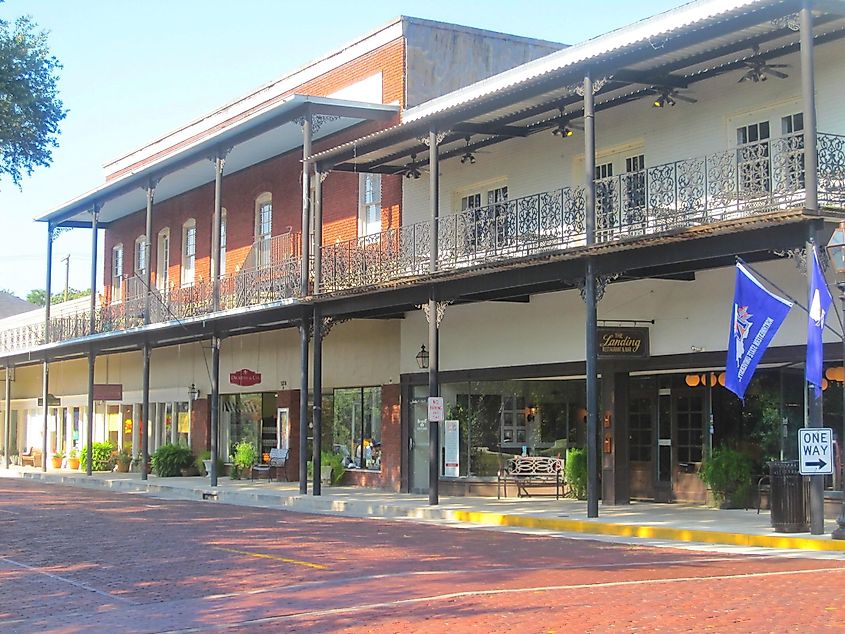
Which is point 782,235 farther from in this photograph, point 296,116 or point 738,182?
point 296,116

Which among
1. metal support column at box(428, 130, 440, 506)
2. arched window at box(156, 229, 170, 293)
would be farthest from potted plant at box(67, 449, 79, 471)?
metal support column at box(428, 130, 440, 506)

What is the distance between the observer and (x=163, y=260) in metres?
39.2

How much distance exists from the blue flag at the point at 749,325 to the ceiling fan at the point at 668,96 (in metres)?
5.06

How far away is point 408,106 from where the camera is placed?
28.2 meters

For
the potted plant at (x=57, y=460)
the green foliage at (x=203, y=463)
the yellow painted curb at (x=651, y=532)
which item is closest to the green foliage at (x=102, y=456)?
the potted plant at (x=57, y=460)

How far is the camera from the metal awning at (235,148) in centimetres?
2661

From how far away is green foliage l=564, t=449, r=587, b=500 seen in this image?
23.2 metres

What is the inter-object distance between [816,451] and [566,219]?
697 centimetres

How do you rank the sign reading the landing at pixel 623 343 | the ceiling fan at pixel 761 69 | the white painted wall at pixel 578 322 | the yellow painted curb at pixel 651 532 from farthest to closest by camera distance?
the sign reading the landing at pixel 623 343 < the white painted wall at pixel 578 322 < the ceiling fan at pixel 761 69 < the yellow painted curb at pixel 651 532

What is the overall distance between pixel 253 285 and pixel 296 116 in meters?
4.70

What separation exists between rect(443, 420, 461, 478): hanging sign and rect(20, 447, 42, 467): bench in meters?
24.9

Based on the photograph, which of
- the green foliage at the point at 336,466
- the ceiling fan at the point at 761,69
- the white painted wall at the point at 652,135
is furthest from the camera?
the green foliage at the point at 336,466

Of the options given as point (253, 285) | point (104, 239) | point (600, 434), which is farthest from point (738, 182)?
point (104, 239)

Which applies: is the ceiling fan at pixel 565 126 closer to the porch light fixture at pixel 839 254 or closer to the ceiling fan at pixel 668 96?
the ceiling fan at pixel 668 96
